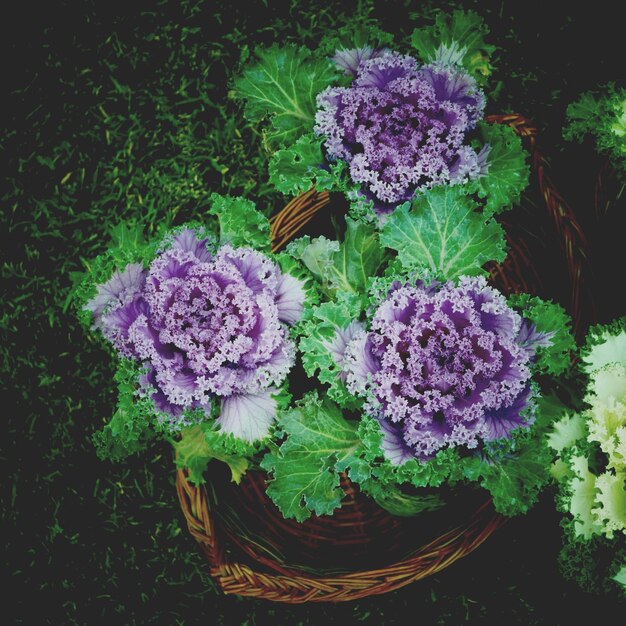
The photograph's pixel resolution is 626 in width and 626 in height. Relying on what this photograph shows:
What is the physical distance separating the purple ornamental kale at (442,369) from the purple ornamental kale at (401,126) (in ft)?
0.99

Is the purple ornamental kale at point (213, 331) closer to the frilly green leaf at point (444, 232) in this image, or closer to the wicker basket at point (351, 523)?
the frilly green leaf at point (444, 232)

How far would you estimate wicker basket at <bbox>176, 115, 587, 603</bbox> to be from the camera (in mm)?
1698

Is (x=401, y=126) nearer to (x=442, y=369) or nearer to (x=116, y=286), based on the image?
(x=442, y=369)

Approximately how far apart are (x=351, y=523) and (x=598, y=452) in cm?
71

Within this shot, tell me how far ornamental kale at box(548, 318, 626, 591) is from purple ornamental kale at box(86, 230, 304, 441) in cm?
62

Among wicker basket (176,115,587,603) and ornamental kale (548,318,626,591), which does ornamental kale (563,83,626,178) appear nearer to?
wicker basket (176,115,587,603)

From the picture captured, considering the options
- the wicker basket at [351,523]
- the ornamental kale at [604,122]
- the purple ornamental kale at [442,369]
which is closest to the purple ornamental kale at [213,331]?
the purple ornamental kale at [442,369]

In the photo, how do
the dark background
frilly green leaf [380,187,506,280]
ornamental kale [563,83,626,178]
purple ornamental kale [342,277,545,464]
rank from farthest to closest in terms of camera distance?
the dark background, ornamental kale [563,83,626,178], frilly green leaf [380,187,506,280], purple ornamental kale [342,277,545,464]

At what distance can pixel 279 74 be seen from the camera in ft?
5.49

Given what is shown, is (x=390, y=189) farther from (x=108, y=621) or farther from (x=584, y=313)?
(x=108, y=621)

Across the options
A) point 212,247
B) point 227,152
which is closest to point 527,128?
point 212,247

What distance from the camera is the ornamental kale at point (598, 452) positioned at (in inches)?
54.1

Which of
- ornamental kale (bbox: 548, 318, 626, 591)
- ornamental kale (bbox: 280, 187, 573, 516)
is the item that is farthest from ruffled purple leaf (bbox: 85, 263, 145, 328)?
ornamental kale (bbox: 548, 318, 626, 591)

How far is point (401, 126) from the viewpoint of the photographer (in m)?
1.55
